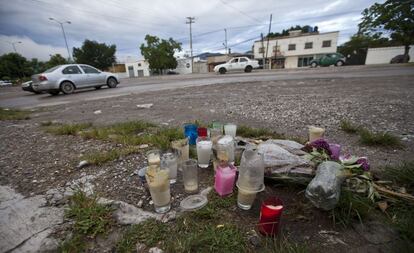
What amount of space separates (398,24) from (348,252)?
26223mm

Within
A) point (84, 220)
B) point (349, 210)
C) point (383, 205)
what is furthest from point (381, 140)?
point (84, 220)

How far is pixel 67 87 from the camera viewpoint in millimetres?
8672

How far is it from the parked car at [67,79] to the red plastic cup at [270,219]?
1020 centimetres

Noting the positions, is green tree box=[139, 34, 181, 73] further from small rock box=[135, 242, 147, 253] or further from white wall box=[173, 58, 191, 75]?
small rock box=[135, 242, 147, 253]

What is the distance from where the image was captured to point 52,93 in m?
8.91

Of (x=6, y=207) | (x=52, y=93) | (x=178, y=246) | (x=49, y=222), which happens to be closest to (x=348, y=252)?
(x=178, y=246)

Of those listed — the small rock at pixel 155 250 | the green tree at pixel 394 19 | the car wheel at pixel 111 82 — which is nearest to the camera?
the small rock at pixel 155 250

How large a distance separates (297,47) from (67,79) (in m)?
38.0

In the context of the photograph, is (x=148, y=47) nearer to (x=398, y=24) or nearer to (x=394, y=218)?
(x=398, y=24)

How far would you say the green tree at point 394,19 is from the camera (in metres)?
17.1

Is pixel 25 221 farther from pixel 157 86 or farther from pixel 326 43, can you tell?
pixel 326 43

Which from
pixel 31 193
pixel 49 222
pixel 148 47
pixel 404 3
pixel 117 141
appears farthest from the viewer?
pixel 148 47

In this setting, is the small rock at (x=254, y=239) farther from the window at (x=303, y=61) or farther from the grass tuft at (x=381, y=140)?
the window at (x=303, y=61)

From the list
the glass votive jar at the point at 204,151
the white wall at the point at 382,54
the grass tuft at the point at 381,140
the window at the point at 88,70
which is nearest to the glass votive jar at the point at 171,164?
the glass votive jar at the point at 204,151
